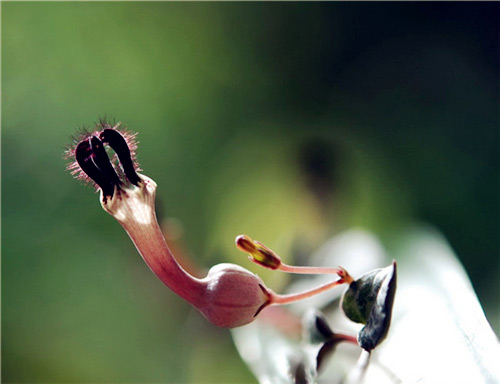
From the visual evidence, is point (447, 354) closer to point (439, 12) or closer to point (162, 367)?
point (162, 367)

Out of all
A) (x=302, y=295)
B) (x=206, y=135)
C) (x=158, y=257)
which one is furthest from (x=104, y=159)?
(x=206, y=135)

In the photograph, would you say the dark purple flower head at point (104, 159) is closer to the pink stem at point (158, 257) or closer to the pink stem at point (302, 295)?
the pink stem at point (158, 257)

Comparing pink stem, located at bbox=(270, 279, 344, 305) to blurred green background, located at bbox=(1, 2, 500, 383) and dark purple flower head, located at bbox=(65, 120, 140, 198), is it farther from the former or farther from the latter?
blurred green background, located at bbox=(1, 2, 500, 383)

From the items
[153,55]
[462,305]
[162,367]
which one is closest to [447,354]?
[462,305]

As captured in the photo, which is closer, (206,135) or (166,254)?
(166,254)

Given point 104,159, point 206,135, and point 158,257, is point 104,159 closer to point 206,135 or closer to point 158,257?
point 158,257

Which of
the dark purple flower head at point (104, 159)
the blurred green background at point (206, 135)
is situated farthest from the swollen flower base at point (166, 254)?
the blurred green background at point (206, 135)
